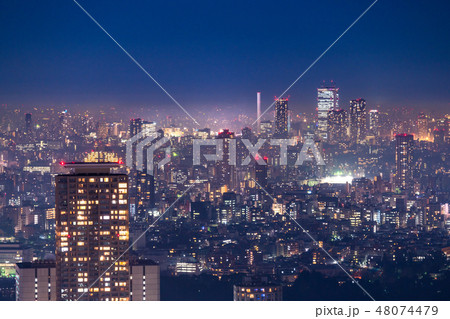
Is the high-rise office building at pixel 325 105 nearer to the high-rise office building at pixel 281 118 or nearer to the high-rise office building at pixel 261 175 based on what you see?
the high-rise office building at pixel 281 118

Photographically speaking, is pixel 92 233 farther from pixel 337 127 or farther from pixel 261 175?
pixel 337 127

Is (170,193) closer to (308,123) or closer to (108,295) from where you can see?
(308,123)

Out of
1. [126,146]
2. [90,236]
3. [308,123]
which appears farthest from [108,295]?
[308,123]

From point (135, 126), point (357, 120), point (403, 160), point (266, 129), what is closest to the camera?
point (135, 126)

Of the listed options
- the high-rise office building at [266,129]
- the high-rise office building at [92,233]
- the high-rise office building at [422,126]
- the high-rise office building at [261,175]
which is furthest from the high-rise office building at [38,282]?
the high-rise office building at [422,126]

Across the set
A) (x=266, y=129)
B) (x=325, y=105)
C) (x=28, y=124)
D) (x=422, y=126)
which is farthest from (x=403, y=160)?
(x=28, y=124)
